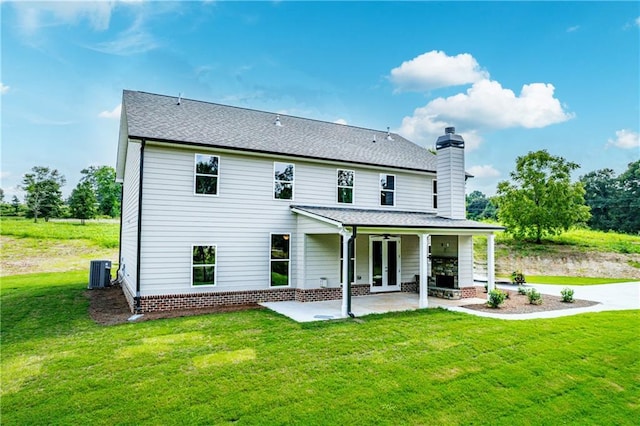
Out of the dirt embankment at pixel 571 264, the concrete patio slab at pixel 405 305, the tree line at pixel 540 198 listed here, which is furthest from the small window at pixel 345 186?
the tree line at pixel 540 198

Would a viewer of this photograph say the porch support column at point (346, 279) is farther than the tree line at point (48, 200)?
No

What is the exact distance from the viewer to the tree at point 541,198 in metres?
24.5

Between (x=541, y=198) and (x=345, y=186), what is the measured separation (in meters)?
18.5

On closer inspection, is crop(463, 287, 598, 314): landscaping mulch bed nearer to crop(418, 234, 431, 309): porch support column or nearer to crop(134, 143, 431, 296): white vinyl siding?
crop(418, 234, 431, 309): porch support column

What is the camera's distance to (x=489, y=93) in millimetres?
21344

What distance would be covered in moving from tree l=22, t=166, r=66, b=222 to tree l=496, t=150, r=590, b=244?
44.4 metres

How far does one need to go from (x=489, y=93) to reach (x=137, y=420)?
23.4 m

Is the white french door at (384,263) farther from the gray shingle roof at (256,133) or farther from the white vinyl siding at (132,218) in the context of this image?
the white vinyl siding at (132,218)

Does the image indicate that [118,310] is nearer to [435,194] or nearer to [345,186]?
[345,186]

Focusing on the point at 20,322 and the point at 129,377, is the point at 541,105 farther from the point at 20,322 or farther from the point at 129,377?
the point at 20,322

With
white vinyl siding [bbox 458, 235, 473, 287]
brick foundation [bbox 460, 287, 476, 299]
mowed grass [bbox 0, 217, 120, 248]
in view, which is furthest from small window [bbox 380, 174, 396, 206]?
mowed grass [bbox 0, 217, 120, 248]

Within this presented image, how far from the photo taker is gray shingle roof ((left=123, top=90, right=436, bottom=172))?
38.7 feet

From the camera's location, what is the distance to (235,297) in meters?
11.9

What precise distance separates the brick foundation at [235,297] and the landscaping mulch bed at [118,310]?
0.26 metres
